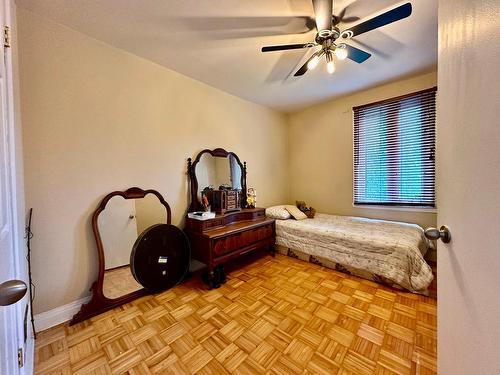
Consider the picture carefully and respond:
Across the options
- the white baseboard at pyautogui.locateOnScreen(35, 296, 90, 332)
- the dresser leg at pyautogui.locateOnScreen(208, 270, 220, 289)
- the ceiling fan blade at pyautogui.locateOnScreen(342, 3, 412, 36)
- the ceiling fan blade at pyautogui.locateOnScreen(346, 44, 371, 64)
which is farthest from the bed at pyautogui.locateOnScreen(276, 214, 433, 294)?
the white baseboard at pyautogui.locateOnScreen(35, 296, 90, 332)

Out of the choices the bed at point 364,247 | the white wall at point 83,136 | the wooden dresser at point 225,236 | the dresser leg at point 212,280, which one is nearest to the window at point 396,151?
the bed at point 364,247

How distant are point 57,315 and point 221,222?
1588mm

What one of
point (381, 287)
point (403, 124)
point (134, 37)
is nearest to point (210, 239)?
point (381, 287)

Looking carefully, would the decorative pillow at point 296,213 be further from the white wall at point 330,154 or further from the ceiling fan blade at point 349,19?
the ceiling fan blade at point 349,19

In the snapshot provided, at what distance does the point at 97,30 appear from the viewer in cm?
166

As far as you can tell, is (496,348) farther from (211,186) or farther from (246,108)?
(246,108)

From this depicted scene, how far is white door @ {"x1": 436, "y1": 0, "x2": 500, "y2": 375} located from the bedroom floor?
656mm

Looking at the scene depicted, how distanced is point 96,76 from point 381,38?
2.66 meters

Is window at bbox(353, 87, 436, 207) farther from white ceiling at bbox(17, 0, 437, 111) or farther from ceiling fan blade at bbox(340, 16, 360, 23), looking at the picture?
ceiling fan blade at bbox(340, 16, 360, 23)

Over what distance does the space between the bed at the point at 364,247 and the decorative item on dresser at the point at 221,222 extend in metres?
0.45

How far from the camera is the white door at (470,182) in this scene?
43 cm

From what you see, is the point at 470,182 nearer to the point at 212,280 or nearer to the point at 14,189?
the point at 14,189

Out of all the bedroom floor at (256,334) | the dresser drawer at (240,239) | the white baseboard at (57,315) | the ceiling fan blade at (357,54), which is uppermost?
the ceiling fan blade at (357,54)

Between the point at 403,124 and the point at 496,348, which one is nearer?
the point at 496,348
